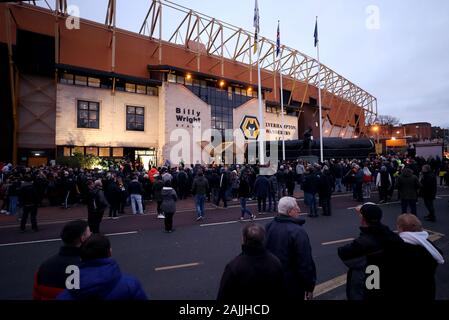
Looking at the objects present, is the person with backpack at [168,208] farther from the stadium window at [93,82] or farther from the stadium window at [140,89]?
the stadium window at [140,89]

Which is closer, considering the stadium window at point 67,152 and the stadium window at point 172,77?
the stadium window at point 67,152

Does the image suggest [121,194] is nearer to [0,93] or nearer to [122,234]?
[122,234]

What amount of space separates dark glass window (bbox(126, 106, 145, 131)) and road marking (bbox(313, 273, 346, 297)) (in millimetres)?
24402

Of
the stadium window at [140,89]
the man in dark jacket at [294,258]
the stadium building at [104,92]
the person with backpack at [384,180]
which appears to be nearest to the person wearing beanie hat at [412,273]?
the man in dark jacket at [294,258]

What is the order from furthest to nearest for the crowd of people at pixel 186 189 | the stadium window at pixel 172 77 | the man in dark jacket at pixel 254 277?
the stadium window at pixel 172 77 → the crowd of people at pixel 186 189 → the man in dark jacket at pixel 254 277

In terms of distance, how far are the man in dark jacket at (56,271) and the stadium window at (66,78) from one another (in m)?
24.7

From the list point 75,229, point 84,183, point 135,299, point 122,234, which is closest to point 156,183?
point 122,234

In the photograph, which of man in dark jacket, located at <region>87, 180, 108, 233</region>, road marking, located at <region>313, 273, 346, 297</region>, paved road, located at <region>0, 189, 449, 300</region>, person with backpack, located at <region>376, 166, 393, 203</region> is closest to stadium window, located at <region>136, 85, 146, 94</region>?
paved road, located at <region>0, 189, 449, 300</region>

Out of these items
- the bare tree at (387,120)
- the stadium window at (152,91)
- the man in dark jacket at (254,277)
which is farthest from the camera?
the bare tree at (387,120)

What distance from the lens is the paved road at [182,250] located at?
4363 millimetres

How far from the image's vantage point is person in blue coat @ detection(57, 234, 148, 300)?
6.23 feet

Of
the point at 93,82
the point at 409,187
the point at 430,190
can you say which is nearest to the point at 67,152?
the point at 93,82

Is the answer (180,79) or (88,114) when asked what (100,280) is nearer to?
(88,114)

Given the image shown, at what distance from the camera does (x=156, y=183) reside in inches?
428
